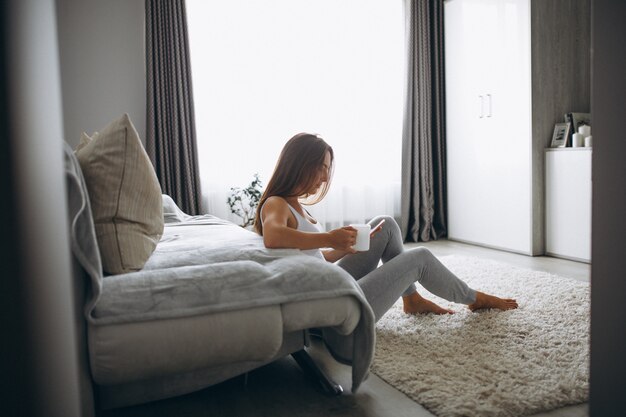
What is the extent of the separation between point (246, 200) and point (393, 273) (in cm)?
264

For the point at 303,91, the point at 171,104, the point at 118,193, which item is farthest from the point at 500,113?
the point at 118,193

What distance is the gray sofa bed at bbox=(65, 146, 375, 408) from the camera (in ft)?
3.62

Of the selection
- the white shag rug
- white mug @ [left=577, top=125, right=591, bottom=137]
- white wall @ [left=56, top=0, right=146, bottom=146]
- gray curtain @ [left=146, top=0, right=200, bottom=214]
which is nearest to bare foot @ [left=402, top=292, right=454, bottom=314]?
the white shag rug

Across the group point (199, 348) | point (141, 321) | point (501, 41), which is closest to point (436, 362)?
point (199, 348)

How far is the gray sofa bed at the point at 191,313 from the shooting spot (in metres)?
1.10

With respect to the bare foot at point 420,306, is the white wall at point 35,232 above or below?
above

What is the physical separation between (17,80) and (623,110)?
0.68 meters

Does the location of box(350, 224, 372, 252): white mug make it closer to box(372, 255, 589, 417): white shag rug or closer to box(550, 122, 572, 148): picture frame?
box(372, 255, 589, 417): white shag rug

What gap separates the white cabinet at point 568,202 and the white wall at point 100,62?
310 cm

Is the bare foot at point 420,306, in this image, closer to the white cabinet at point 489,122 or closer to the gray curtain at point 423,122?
→ the white cabinet at point 489,122

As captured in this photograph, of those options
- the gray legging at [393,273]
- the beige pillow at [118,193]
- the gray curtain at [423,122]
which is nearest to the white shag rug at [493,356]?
the gray legging at [393,273]

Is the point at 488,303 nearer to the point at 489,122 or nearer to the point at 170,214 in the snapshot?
the point at 170,214

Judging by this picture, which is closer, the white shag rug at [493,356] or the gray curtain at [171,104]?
the white shag rug at [493,356]

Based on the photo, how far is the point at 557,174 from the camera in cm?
375
